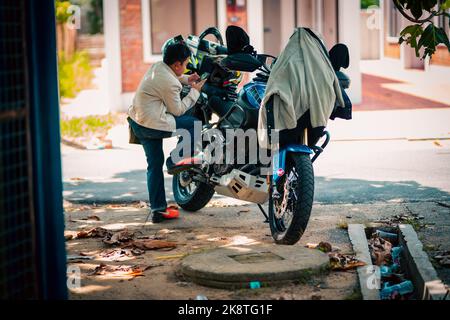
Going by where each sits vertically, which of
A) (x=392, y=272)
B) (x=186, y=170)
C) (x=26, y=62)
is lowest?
(x=392, y=272)

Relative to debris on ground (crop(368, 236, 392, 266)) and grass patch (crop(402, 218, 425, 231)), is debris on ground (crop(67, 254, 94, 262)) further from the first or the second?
grass patch (crop(402, 218, 425, 231))

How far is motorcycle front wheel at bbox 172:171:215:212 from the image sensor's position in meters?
8.80

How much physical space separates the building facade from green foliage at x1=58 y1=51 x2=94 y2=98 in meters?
4.18

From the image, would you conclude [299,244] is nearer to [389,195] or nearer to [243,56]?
[243,56]

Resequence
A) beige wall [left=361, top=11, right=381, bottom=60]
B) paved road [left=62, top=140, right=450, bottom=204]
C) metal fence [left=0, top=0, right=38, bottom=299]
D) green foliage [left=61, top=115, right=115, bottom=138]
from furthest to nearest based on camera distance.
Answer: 1. beige wall [left=361, top=11, right=381, bottom=60]
2. green foliage [left=61, top=115, right=115, bottom=138]
3. paved road [left=62, top=140, right=450, bottom=204]
4. metal fence [left=0, top=0, right=38, bottom=299]

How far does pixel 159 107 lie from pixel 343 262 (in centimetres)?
272

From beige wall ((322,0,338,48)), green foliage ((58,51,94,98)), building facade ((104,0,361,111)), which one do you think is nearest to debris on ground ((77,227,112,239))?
building facade ((104,0,361,111))

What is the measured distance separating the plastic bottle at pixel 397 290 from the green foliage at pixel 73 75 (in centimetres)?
1798

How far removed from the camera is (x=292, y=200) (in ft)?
23.2

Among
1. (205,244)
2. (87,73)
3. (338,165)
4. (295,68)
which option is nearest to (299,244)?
(205,244)

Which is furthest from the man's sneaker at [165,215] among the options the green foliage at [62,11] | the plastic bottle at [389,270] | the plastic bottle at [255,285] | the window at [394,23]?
the window at [394,23]

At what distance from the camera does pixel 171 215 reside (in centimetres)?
859

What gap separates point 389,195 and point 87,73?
60.5 ft

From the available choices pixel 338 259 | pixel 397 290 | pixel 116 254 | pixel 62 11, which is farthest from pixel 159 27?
pixel 397 290
